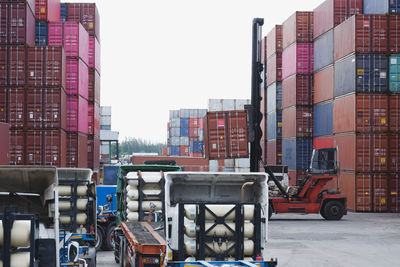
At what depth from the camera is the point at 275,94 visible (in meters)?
46.3

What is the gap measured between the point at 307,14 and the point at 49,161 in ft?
68.1

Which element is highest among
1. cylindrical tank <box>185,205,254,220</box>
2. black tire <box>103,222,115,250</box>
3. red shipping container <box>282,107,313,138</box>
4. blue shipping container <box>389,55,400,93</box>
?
blue shipping container <box>389,55,400,93</box>

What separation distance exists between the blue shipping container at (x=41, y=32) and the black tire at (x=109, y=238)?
838 inches

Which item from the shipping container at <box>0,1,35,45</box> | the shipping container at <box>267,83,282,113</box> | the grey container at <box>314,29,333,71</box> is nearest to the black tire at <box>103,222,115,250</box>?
the shipping container at <box>0,1,35,45</box>

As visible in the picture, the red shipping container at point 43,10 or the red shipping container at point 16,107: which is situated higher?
the red shipping container at point 43,10

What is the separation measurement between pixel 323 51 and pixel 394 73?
7.09 meters

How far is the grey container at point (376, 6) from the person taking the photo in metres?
31.7

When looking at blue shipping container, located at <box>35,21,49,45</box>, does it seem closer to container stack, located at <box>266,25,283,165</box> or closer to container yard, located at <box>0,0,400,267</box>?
container yard, located at <box>0,0,400,267</box>

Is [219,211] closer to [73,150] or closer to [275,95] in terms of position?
[73,150]

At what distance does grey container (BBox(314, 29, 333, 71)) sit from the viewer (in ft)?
115

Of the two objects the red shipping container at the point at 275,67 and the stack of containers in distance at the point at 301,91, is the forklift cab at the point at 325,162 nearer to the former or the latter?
the stack of containers in distance at the point at 301,91

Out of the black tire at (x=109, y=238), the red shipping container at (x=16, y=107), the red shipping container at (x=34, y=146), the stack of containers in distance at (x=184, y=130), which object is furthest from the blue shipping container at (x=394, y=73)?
the stack of containers in distance at (x=184, y=130)

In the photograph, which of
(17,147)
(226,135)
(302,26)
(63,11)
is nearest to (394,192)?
(226,135)

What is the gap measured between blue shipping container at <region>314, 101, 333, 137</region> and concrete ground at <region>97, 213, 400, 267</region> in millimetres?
8971
